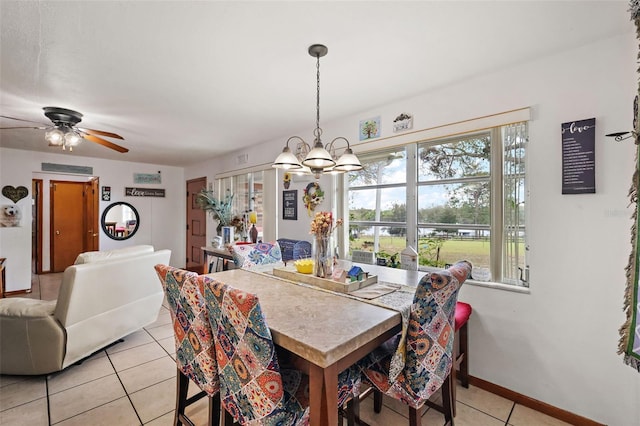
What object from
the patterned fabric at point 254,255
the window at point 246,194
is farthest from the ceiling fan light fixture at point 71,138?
the window at point 246,194

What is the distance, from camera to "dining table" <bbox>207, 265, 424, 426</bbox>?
1.01 m

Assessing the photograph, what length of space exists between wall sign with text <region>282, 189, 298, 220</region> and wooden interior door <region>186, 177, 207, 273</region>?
2647 mm

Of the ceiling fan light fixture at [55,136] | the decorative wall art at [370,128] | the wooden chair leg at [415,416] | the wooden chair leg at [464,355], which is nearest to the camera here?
the wooden chair leg at [415,416]

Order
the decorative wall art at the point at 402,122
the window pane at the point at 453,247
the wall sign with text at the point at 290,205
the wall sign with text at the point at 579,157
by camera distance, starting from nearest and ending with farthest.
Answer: the wall sign with text at the point at 579,157, the window pane at the point at 453,247, the decorative wall art at the point at 402,122, the wall sign with text at the point at 290,205

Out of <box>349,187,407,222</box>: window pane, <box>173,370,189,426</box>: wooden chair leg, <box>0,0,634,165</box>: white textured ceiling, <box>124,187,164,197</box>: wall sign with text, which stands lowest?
<box>173,370,189,426</box>: wooden chair leg

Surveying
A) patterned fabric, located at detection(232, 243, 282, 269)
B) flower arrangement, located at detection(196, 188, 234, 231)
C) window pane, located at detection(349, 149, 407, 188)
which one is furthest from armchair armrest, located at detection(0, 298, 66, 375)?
window pane, located at detection(349, 149, 407, 188)

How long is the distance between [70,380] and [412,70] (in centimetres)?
364

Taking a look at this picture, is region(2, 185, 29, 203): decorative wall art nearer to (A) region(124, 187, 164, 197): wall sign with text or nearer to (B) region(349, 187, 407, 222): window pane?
(A) region(124, 187, 164, 197): wall sign with text

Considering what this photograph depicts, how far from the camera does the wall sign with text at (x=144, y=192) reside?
5.94 meters

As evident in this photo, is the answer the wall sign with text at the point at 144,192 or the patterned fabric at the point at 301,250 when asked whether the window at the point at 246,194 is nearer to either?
the patterned fabric at the point at 301,250

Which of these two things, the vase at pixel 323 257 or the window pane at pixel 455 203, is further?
the window pane at pixel 455 203

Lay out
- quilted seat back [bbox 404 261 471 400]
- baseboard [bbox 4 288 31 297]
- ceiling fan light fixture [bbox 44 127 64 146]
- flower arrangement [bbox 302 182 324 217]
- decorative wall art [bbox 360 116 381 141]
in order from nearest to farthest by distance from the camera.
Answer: quilted seat back [bbox 404 261 471 400] → ceiling fan light fixture [bbox 44 127 64 146] → decorative wall art [bbox 360 116 381 141] → flower arrangement [bbox 302 182 324 217] → baseboard [bbox 4 288 31 297]

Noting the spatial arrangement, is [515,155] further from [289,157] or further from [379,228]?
[289,157]

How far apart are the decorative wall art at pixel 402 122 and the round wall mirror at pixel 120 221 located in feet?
19.2
